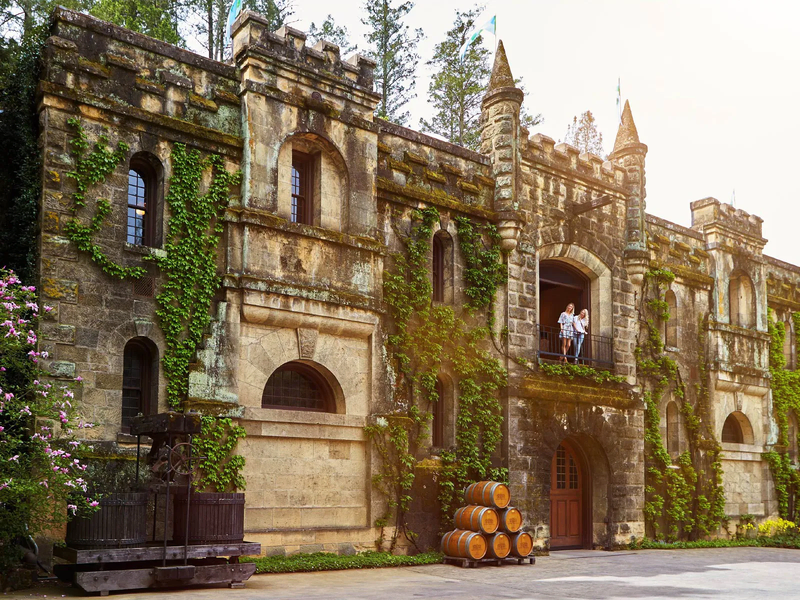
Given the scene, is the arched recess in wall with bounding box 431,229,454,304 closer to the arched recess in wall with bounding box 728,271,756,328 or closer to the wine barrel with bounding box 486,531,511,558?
the wine barrel with bounding box 486,531,511,558

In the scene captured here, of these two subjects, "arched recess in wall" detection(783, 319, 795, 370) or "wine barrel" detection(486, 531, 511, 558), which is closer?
"wine barrel" detection(486, 531, 511, 558)

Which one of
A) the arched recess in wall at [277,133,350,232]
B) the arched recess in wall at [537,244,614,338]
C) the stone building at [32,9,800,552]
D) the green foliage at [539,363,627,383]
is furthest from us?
the arched recess in wall at [537,244,614,338]

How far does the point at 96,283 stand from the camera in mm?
13539

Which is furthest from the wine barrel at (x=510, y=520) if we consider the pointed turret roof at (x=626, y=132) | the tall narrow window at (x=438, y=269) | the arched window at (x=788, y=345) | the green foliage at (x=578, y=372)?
the arched window at (x=788, y=345)

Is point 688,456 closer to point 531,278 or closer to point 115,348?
point 531,278

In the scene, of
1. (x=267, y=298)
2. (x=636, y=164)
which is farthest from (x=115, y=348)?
(x=636, y=164)

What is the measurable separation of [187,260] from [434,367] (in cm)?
568

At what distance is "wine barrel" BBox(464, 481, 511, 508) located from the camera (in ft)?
53.6

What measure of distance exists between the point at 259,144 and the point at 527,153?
23.7ft

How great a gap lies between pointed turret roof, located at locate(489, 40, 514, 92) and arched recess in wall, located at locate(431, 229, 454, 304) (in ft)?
12.9

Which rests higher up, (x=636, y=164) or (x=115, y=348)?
(x=636, y=164)

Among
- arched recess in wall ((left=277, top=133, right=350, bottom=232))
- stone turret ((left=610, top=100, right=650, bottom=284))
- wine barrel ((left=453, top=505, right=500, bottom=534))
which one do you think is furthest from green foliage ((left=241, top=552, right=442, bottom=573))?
stone turret ((left=610, top=100, right=650, bottom=284))

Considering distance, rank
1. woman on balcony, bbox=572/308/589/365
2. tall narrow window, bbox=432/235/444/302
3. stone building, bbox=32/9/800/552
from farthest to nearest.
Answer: woman on balcony, bbox=572/308/589/365 → tall narrow window, bbox=432/235/444/302 → stone building, bbox=32/9/800/552

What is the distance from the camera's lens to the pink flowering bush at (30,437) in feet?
36.9
